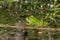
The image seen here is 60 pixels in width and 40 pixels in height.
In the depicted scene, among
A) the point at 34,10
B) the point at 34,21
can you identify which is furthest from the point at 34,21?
the point at 34,10

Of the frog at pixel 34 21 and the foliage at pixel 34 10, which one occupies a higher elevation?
the foliage at pixel 34 10

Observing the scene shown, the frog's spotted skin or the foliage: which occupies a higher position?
the foliage

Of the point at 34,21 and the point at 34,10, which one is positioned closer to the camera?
the point at 34,21

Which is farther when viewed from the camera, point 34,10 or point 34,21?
point 34,10

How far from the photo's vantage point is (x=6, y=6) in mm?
2904

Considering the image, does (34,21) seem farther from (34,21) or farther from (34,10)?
(34,10)

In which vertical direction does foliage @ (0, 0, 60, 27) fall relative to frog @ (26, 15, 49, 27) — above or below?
above

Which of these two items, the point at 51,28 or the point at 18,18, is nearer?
the point at 51,28

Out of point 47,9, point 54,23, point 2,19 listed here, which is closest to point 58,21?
point 54,23

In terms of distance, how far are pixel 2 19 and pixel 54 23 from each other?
611 millimetres

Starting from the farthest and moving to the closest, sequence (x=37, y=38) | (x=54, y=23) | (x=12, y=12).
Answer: (x=12, y=12), (x=54, y=23), (x=37, y=38)

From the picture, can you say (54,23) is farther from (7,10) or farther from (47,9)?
(7,10)

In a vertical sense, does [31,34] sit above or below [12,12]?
below

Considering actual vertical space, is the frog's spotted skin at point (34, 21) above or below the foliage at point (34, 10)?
below
